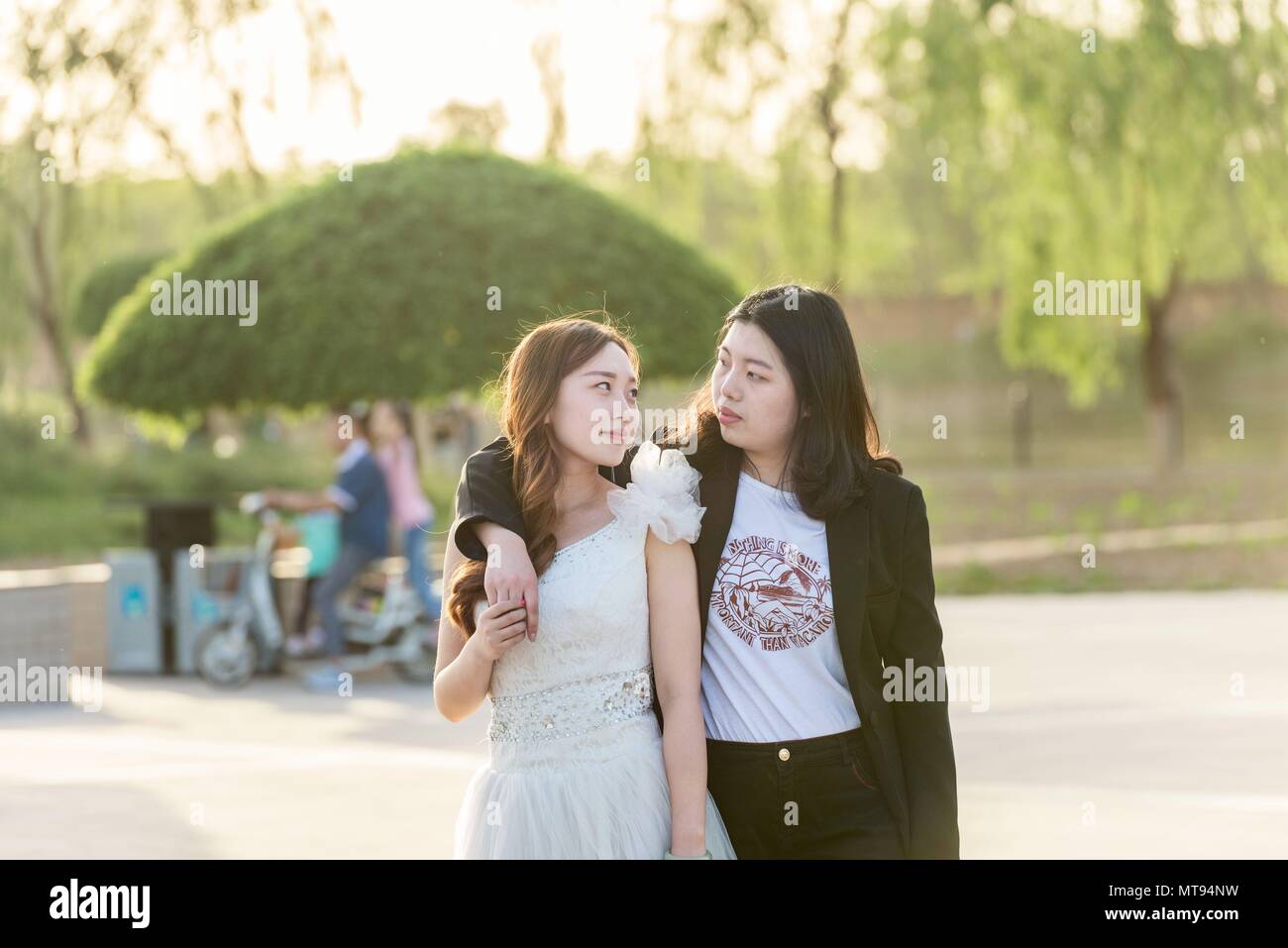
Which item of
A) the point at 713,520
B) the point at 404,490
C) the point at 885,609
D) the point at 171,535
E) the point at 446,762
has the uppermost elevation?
the point at 404,490

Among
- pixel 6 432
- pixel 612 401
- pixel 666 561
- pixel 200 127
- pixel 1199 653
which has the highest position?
pixel 200 127

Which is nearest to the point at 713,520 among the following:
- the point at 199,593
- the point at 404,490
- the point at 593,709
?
the point at 593,709

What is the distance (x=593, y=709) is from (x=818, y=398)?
29.2 inches

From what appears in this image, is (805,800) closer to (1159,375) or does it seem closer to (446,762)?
(446,762)

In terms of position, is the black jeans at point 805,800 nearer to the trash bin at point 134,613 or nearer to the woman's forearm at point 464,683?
the woman's forearm at point 464,683

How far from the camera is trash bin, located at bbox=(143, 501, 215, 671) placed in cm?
1123

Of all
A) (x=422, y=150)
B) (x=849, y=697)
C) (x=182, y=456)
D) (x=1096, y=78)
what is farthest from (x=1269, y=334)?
(x=849, y=697)

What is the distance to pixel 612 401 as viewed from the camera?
3176mm

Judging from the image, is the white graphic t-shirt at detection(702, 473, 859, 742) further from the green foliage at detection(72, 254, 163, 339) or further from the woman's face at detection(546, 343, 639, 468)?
the green foliage at detection(72, 254, 163, 339)

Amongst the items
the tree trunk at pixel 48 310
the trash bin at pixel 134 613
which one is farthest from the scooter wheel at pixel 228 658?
the tree trunk at pixel 48 310

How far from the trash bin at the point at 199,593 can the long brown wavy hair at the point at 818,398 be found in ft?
26.3

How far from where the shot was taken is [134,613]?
1130cm

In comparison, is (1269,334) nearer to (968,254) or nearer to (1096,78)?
(968,254)
